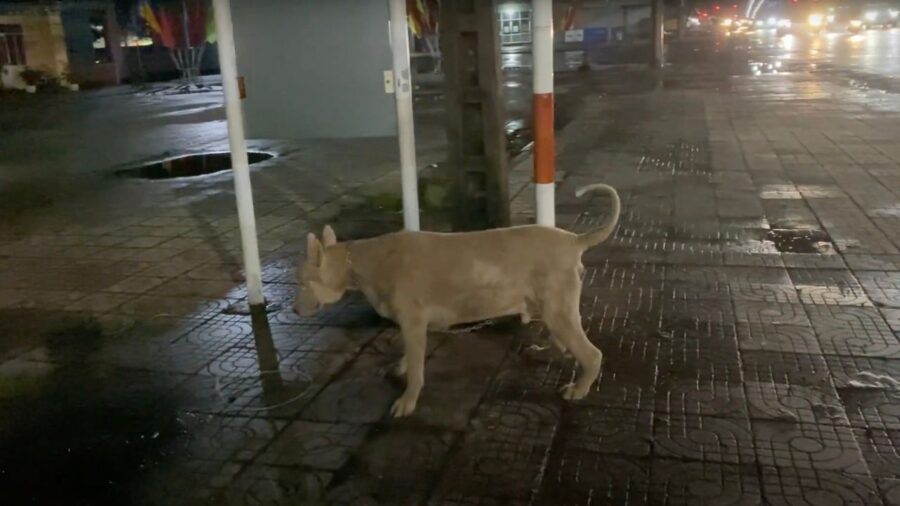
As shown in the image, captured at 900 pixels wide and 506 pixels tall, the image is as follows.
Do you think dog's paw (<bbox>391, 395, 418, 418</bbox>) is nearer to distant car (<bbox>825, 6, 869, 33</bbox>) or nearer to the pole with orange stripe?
the pole with orange stripe

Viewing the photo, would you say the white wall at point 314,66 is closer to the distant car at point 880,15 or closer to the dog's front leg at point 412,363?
the dog's front leg at point 412,363

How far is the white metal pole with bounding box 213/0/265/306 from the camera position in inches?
264

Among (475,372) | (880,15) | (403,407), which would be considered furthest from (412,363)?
(880,15)

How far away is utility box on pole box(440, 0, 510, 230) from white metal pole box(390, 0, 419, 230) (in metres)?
0.63

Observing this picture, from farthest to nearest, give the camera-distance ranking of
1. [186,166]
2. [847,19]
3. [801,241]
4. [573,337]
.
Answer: [847,19], [186,166], [801,241], [573,337]

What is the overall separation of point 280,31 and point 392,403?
46.5 ft

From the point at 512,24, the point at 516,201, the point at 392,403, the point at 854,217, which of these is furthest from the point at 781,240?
the point at 512,24

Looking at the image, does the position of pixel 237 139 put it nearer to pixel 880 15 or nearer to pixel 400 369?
pixel 400 369

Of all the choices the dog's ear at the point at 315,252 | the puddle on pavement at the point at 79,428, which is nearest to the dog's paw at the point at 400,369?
the dog's ear at the point at 315,252

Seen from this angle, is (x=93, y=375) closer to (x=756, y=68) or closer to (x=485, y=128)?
(x=485, y=128)

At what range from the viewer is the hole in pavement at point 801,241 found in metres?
8.36

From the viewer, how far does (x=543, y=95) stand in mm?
6418

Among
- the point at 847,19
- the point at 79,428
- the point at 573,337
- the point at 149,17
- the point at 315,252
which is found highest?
the point at 149,17

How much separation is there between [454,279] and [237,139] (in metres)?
2.80
